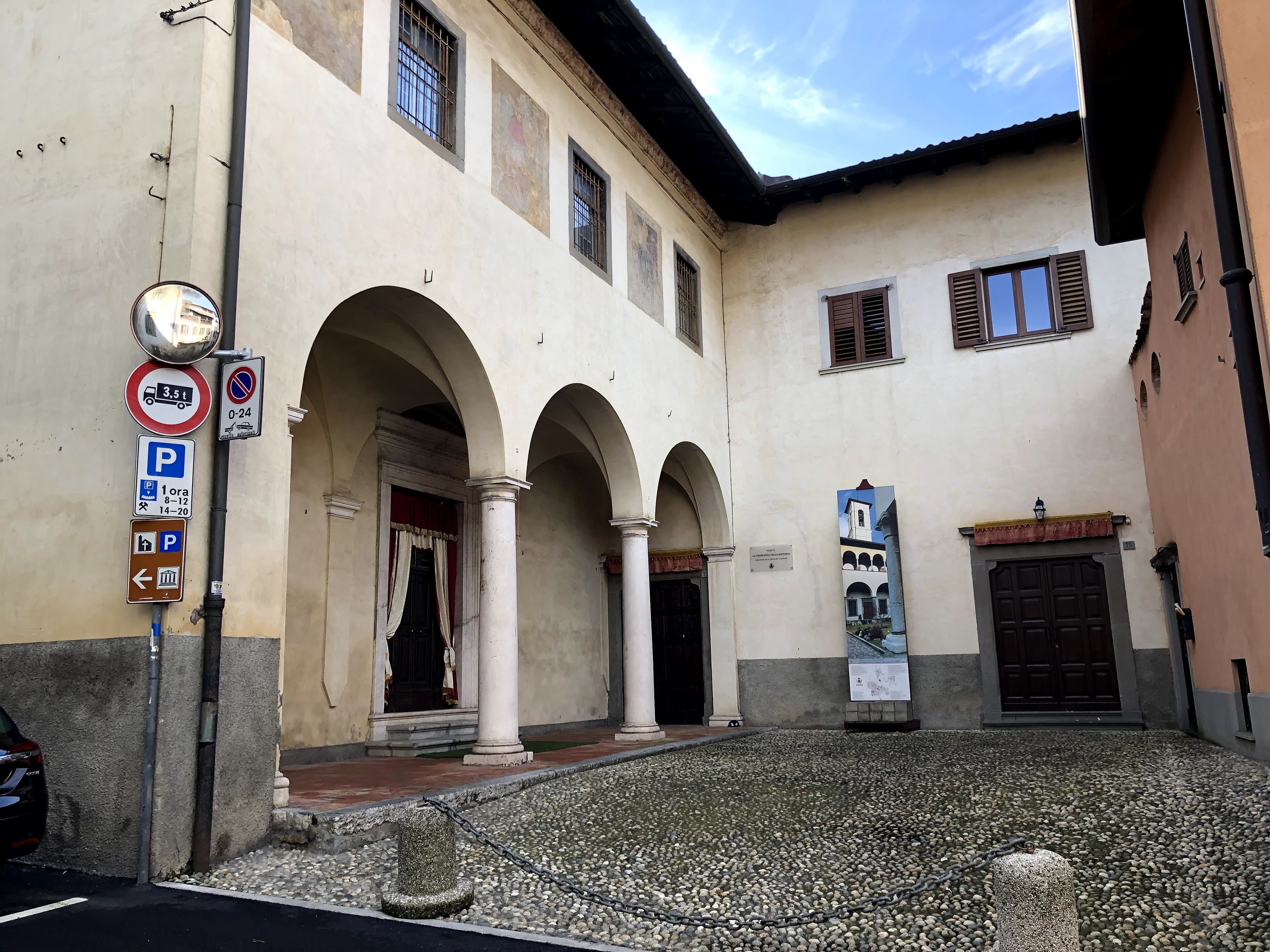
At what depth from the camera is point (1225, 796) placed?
6914mm

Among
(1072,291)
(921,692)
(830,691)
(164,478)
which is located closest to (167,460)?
(164,478)

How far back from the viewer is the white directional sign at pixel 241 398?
6.01m

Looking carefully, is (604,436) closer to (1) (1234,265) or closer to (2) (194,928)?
(2) (194,928)

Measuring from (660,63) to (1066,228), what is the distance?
6.72 meters

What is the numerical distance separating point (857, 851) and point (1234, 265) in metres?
3.80

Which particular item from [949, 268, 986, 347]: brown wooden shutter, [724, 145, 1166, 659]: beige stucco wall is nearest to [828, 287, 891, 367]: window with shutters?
[724, 145, 1166, 659]: beige stucco wall

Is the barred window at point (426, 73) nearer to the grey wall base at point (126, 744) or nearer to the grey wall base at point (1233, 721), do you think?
the grey wall base at point (126, 744)

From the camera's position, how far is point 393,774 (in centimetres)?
906

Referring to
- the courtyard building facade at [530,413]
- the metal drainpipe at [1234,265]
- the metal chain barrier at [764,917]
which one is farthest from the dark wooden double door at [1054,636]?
the metal drainpipe at [1234,265]

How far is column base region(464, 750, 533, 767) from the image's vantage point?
30.7 feet

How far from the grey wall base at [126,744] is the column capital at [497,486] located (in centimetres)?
384

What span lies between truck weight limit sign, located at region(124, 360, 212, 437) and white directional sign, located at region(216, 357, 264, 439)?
109 millimetres

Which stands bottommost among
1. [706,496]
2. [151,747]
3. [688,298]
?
[151,747]

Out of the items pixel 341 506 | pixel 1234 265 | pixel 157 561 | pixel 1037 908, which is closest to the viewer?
pixel 1037 908
